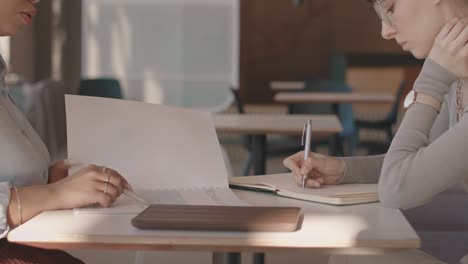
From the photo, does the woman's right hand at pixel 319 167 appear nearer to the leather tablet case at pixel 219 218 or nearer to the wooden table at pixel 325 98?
the leather tablet case at pixel 219 218

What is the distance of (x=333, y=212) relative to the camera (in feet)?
5.57

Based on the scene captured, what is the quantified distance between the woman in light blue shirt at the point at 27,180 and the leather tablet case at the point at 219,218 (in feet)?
0.46

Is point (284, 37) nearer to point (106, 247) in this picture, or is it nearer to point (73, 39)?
point (73, 39)

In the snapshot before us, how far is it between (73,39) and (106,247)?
36.1 feet

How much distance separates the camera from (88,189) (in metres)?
1.66

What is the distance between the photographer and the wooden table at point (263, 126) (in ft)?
14.1

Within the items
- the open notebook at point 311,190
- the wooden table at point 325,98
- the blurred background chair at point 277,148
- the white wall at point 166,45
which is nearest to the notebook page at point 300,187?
the open notebook at point 311,190

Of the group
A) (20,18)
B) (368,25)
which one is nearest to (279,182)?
(20,18)

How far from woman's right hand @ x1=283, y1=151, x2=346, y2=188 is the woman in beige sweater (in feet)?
0.86

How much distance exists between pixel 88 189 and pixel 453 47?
0.74 m

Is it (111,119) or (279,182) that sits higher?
(111,119)

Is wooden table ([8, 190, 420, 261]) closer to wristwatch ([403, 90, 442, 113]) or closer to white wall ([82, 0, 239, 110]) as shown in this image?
wristwatch ([403, 90, 442, 113])

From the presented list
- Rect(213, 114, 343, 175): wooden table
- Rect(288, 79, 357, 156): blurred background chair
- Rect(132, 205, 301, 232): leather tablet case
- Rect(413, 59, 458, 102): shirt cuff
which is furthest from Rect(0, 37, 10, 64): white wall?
Rect(132, 205, 301, 232): leather tablet case

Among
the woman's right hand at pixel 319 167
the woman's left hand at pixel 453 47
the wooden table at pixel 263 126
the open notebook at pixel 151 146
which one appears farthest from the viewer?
the wooden table at pixel 263 126
